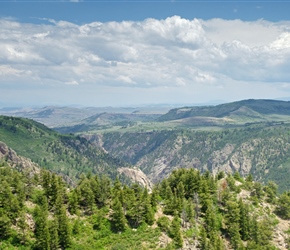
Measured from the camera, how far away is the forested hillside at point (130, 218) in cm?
10356

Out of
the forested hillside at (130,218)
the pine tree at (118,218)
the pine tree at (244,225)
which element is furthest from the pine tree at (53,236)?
the pine tree at (244,225)

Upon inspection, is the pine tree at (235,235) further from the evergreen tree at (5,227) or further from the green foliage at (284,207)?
the evergreen tree at (5,227)

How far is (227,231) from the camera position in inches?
5354

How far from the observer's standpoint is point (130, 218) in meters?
126

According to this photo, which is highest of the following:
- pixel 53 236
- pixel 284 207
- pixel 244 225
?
pixel 53 236

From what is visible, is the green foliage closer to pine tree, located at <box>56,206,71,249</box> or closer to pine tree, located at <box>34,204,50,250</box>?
pine tree, located at <box>56,206,71,249</box>

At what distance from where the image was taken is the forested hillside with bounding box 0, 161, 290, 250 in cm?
10356

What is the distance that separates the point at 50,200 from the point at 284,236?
101 metres

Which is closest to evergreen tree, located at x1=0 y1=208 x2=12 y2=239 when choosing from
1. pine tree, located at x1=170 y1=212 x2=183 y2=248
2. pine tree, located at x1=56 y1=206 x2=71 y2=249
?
pine tree, located at x1=56 y1=206 x2=71 y2=249

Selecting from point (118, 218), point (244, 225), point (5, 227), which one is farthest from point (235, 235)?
point (5, 227)

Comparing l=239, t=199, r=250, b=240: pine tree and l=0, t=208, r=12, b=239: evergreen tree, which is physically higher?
l=0, t=208, r=12, b=239: evergreen tree

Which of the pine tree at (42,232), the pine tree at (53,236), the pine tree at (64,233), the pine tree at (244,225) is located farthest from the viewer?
the pine tree at (244,225)

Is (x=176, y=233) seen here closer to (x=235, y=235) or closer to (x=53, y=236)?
(x=235, y=235)

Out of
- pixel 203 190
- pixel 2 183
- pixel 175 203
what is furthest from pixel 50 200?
pixel 203 190
